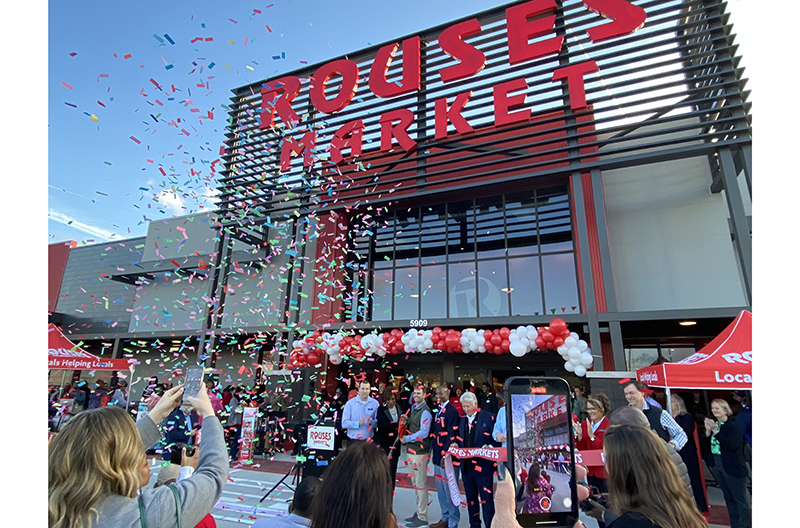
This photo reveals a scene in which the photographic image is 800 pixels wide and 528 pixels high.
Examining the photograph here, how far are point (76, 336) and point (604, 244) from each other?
2331 cm

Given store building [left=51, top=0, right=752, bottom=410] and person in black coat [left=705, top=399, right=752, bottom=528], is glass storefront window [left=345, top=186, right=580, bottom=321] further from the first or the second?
person in black coat [left=705, top=399, right=752, bottom=528]

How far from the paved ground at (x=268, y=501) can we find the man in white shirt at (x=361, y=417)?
1.16 meters

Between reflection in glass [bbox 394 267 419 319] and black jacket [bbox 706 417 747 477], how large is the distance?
784cm

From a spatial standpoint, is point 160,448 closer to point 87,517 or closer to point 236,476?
point 236,476

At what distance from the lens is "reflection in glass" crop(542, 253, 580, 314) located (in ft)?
35.8

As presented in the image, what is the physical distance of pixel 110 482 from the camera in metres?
1.50

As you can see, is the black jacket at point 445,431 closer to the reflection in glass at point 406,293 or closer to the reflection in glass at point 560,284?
the reflection in glass at point 560,284

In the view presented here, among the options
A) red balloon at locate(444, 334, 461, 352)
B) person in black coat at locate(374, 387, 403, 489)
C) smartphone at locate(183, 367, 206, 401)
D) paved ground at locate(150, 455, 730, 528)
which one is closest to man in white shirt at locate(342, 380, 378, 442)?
person in black coat at locate(374, 387, 403, 489)

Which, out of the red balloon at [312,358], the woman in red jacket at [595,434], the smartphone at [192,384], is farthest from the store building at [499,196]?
the smartphone at [192,384]

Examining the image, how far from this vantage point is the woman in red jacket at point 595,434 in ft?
16.5

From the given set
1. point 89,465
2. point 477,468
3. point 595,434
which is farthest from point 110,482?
point 595,434

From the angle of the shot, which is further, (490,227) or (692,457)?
(490,227)

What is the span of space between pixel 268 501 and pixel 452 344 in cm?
522

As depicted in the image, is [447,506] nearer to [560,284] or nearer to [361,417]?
[361,417]
